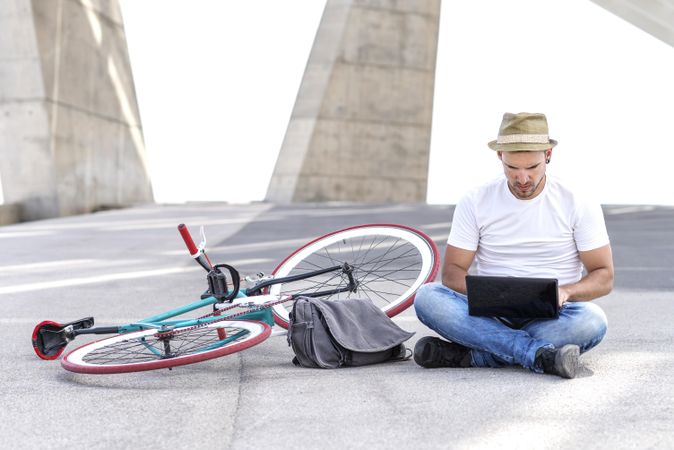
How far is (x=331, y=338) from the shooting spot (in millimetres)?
4684

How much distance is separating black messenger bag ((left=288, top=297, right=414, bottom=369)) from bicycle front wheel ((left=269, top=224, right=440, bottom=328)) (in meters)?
0.58

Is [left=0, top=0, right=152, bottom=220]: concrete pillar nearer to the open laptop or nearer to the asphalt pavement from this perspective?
the asphalt pavement

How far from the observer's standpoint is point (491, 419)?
11.2 feet

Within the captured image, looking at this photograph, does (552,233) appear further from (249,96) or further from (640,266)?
(249,96)

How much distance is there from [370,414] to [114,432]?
943mm

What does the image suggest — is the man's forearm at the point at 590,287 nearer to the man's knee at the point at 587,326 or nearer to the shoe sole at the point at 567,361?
the man's knee at the point at 587,326

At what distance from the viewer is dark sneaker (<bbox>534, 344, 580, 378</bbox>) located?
411 cm

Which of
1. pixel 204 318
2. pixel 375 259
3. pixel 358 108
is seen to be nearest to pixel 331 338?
pixel 204 318

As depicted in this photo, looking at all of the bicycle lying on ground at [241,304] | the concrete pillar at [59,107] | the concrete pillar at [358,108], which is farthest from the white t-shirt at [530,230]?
the concrete pillar at [358,108]

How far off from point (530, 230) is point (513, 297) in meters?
0.45

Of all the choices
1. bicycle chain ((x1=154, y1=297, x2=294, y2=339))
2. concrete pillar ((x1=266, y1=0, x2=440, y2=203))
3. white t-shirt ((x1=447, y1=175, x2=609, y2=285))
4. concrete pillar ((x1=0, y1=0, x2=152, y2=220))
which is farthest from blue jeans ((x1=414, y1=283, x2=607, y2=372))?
concrete pillar ((x1=266, y1=0, x2=440, y2=203))

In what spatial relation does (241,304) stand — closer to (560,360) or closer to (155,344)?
(155,344)

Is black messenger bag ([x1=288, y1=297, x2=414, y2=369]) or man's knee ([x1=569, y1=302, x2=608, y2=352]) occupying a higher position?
man's knee ([x1=569, y1=302, x2=608, y2=352])

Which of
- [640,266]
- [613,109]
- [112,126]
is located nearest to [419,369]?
[640,266]
